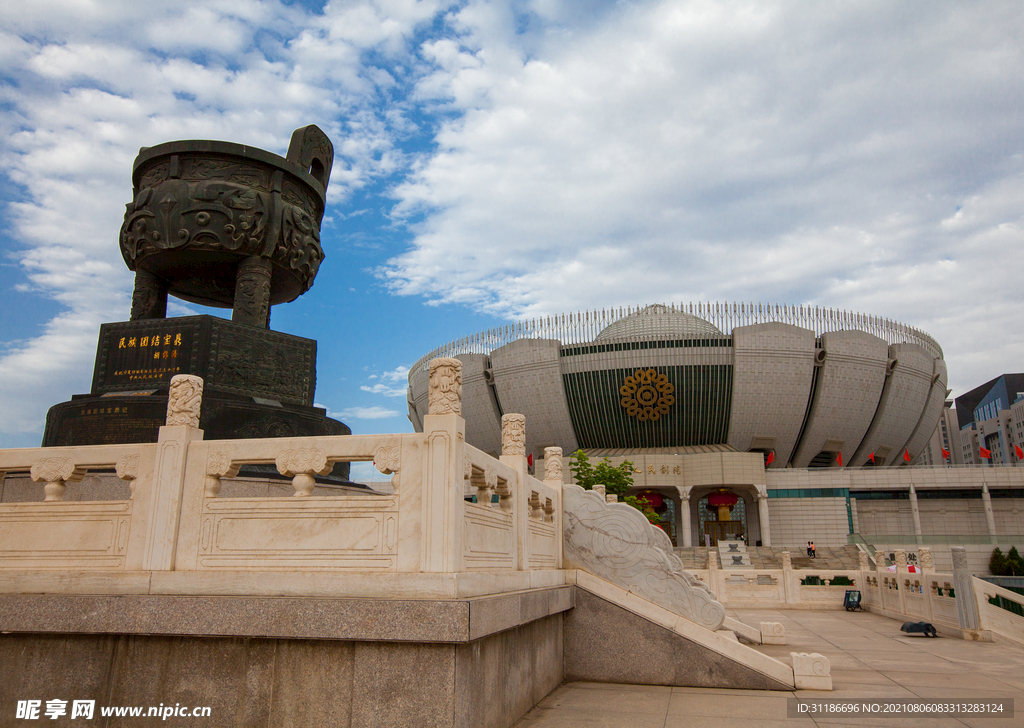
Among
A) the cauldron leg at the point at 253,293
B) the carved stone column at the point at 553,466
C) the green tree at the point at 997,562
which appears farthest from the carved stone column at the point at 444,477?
the green tree at the point at 997,562

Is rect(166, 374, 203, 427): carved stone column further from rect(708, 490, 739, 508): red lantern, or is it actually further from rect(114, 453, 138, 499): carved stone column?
rect(708, 490, 739, 508): red lantern

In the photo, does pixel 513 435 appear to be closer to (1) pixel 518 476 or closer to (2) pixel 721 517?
(1) pixel 518 476

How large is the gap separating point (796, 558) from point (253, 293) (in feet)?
105

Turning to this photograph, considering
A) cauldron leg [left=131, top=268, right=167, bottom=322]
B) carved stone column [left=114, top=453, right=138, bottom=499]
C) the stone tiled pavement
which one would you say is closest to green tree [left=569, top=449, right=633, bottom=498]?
the stone tiled pavement

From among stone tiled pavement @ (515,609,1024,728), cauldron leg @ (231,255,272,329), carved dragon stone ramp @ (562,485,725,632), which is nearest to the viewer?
stone tiled pavement @ (515,609,1024,728)

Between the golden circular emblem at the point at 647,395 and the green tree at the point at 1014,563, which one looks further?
the golden circular emblem at the point at 647,395

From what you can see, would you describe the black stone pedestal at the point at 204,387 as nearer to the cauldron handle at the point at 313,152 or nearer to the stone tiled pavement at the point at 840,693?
the cauldron handle at the point at 313,152

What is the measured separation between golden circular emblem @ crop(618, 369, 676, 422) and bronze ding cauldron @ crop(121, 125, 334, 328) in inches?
1384

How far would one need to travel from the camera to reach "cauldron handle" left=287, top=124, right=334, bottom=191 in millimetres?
10641

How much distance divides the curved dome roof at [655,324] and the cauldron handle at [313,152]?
115 ft

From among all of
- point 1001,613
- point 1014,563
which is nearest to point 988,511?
point 1014,563

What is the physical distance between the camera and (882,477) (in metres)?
41.8

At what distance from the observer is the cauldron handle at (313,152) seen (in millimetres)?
10641

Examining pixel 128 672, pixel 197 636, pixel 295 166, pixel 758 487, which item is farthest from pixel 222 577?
pixel 758 487
